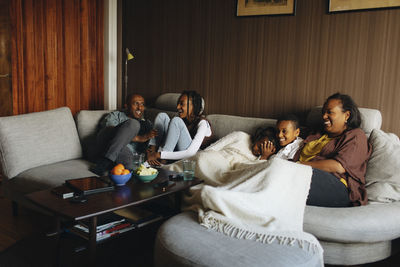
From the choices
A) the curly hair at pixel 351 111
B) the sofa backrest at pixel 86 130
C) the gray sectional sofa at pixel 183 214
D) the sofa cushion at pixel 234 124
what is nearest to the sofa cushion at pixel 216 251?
the gray sectional sofa at pixel 183 214

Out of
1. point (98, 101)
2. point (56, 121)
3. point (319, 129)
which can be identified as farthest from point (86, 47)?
point (319, 129)

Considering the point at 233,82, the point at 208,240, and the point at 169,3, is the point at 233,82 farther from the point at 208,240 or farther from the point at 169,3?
the point at 208,240

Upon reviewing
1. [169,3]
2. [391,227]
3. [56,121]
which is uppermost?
[169,3]

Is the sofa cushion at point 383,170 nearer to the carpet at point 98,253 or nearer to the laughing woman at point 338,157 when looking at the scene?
the laughing woman at point 338,157

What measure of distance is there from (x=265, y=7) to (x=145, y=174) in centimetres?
198

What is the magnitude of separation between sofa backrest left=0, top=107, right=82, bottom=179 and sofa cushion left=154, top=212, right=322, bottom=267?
1.65m

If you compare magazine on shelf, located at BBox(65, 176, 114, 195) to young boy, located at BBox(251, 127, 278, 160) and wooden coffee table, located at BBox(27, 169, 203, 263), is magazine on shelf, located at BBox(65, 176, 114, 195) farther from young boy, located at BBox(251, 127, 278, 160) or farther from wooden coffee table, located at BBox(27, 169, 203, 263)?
young boy, located at BBox(251, 127, 278, 160)

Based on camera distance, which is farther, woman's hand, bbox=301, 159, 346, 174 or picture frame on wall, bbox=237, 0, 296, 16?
picture frame on wall, bbox=237, 0, 296, 16

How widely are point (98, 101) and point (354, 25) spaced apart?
3026 millimetres

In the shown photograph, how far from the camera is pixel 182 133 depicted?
306 centimetres

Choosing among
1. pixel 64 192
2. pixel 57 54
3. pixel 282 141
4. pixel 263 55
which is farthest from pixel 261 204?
pixel 57 54

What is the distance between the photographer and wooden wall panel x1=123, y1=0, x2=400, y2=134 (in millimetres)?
2748

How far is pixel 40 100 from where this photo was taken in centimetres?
388

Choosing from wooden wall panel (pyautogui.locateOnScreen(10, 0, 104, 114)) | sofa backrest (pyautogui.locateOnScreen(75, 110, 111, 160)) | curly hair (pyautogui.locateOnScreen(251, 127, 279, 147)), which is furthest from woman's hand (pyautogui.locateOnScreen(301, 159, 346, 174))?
wooden wall panel (pyautogui.locateOnScreen(10, 0, 104, 114))
